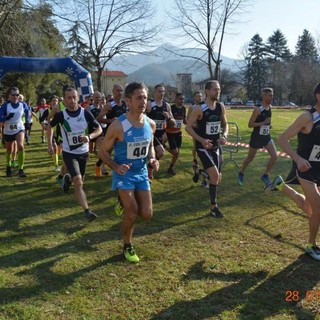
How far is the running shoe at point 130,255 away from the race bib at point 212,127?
103 inches

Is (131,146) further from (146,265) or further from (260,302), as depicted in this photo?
(260,302)

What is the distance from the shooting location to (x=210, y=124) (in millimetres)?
6477

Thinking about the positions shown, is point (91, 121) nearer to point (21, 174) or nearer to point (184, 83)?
Answer: point (21, 174)

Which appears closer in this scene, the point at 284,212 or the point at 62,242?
the point at 62,242

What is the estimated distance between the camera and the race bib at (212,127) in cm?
648

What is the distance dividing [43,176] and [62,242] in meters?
4.60

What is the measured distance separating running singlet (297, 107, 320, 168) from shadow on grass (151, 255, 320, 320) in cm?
115

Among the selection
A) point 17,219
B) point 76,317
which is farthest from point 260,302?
point 17,219

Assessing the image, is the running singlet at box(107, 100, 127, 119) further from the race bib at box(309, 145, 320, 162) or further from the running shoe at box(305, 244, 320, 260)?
the running shoe at box(305, 244, 320, 260)

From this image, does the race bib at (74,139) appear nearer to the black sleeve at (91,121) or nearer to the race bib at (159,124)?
the black sleeve at (91,121)

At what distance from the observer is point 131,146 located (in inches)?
173
